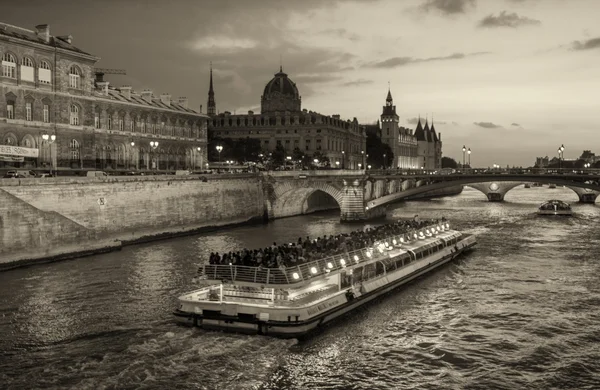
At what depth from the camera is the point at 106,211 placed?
39.9 metres

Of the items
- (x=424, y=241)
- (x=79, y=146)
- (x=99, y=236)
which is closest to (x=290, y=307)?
(x=424, y=241)

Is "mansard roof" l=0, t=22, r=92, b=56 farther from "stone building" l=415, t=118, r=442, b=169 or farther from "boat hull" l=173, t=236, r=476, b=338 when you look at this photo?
"stone building" l=415, t=118, r=442, b=169

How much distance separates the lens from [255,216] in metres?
58.7

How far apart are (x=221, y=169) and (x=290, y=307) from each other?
58.2 m

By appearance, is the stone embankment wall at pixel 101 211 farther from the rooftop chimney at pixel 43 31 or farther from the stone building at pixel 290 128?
the stone building at pixel 290 128

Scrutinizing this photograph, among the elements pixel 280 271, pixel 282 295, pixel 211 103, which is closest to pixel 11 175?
pixel 280 271

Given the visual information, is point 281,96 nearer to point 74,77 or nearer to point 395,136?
point 395,136

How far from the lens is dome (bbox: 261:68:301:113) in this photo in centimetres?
12544

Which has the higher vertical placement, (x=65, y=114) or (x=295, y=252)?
(x=65, y=114)

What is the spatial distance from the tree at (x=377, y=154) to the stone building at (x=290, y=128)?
46.0 ft

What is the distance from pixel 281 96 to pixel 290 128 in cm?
1626

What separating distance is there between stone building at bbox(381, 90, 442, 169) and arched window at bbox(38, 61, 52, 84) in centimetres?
11837

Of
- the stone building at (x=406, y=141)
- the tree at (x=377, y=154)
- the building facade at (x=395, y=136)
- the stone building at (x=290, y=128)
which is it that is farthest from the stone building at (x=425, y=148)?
the stone building at (x=290, y=128)

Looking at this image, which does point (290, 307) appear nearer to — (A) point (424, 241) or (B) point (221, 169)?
(A) point (424, 241)
